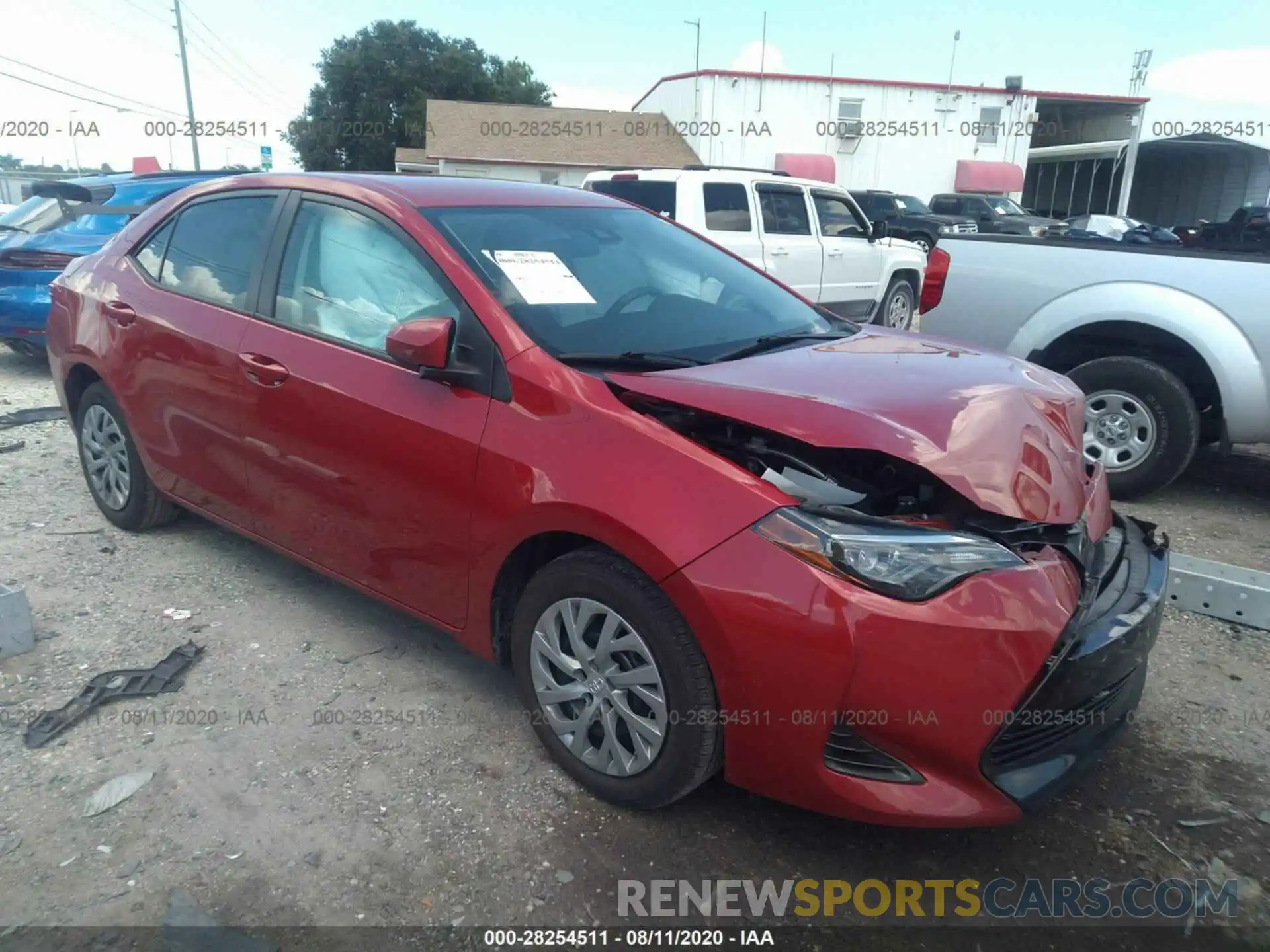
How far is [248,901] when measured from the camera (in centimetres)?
228

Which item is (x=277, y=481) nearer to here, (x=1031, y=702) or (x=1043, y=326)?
(x=1031, y=702)

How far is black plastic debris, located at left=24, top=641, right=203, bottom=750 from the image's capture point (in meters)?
2.96

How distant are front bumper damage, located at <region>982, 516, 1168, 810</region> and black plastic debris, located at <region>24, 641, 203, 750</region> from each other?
2.71 meters

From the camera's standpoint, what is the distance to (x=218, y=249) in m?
3.76

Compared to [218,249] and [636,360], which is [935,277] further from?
[218,249]

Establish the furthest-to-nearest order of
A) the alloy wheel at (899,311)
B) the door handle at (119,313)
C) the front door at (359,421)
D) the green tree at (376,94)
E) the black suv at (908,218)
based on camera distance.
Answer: the green tree at (376,94) < the black suv at (908,218) < the alloy wheel at (899,311) < the door handle at (119,313) < the front door at (359,421)

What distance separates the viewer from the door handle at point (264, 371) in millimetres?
3215

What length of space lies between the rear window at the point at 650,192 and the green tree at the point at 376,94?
39867 millimetres

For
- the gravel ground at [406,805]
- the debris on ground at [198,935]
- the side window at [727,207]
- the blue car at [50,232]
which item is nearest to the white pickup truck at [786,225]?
the side window at [727,207]

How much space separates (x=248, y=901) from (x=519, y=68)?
192 ft

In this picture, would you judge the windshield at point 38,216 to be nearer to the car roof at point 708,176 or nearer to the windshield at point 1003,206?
the car roof at point 708,176

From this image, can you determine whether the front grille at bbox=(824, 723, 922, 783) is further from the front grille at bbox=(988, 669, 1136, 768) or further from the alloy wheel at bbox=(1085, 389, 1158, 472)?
the alloy wheel at bbox=(1085, 389, 1158, 472)

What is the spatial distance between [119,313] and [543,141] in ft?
107

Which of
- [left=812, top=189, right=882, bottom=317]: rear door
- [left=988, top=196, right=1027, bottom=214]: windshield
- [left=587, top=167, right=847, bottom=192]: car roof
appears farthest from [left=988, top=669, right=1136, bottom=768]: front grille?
[left=988, top=196, right=1027, bottom=214]: windshield
